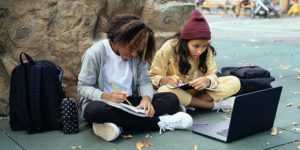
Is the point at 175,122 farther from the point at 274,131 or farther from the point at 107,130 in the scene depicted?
the point at 274,131

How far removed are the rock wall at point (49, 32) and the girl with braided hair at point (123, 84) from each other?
2.13 feet

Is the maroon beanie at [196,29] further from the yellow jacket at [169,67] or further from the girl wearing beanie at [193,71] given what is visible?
Result: the yellow jacket at [169,67]

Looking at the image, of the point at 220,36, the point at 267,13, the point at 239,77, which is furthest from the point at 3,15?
the point at 267,13

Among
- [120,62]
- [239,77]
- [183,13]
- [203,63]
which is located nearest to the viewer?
[120,62]

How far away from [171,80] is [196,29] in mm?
470

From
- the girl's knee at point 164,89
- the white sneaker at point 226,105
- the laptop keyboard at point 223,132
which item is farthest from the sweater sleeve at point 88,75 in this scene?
the white sneaker at point 226,105

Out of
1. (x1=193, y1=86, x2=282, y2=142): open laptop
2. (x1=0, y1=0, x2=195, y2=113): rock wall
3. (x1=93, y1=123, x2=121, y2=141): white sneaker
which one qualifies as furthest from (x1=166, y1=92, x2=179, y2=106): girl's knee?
(x1=0, y1=0, x2=195, y2=113): rock wall

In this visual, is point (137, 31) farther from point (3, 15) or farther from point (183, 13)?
point (183, 13)

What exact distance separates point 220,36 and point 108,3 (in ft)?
21.4

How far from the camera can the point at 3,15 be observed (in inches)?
144

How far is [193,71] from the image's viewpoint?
381 cm

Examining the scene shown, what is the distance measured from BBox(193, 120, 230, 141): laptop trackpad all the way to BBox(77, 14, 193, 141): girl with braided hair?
0.11 metres

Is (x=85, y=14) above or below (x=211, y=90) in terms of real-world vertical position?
above

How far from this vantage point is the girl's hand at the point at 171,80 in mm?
3559
